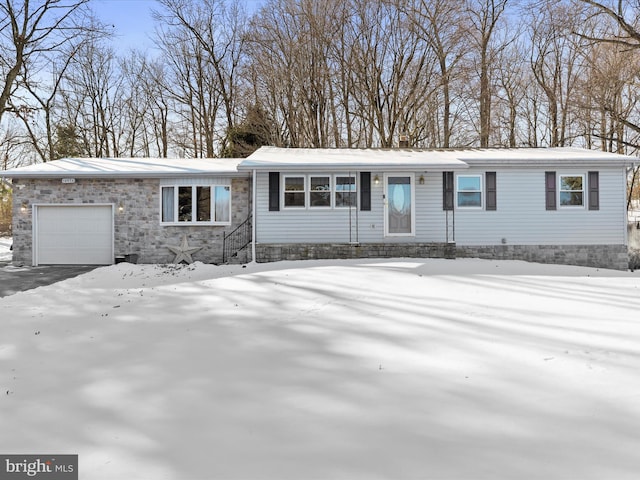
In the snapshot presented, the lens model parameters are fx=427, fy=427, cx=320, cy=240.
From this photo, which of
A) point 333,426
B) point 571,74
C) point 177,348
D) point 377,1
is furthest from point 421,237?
point 571,74

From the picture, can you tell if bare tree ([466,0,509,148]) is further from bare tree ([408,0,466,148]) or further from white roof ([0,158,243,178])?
white roof ([0,158,243,178])

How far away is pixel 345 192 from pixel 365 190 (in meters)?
0.58

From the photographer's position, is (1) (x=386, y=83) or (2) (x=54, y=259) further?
(1) (x=386, y=83)

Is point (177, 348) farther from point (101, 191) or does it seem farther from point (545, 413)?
point (101, 191)

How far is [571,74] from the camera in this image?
71.2 ft

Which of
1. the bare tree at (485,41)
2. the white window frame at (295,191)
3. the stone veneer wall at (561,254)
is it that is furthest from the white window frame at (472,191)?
the bare tree at (485,41)

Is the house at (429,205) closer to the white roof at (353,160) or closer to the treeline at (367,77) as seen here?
the white roof at (353,160)

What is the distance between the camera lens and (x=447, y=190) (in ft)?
40.9

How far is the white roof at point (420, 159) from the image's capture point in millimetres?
11672

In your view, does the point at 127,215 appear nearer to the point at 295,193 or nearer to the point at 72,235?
the point at 72,235

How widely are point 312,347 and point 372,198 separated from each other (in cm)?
875

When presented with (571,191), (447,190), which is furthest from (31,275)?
(571,191)

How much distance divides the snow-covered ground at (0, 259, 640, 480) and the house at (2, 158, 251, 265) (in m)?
7.31

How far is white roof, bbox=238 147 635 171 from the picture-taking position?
11672mm
